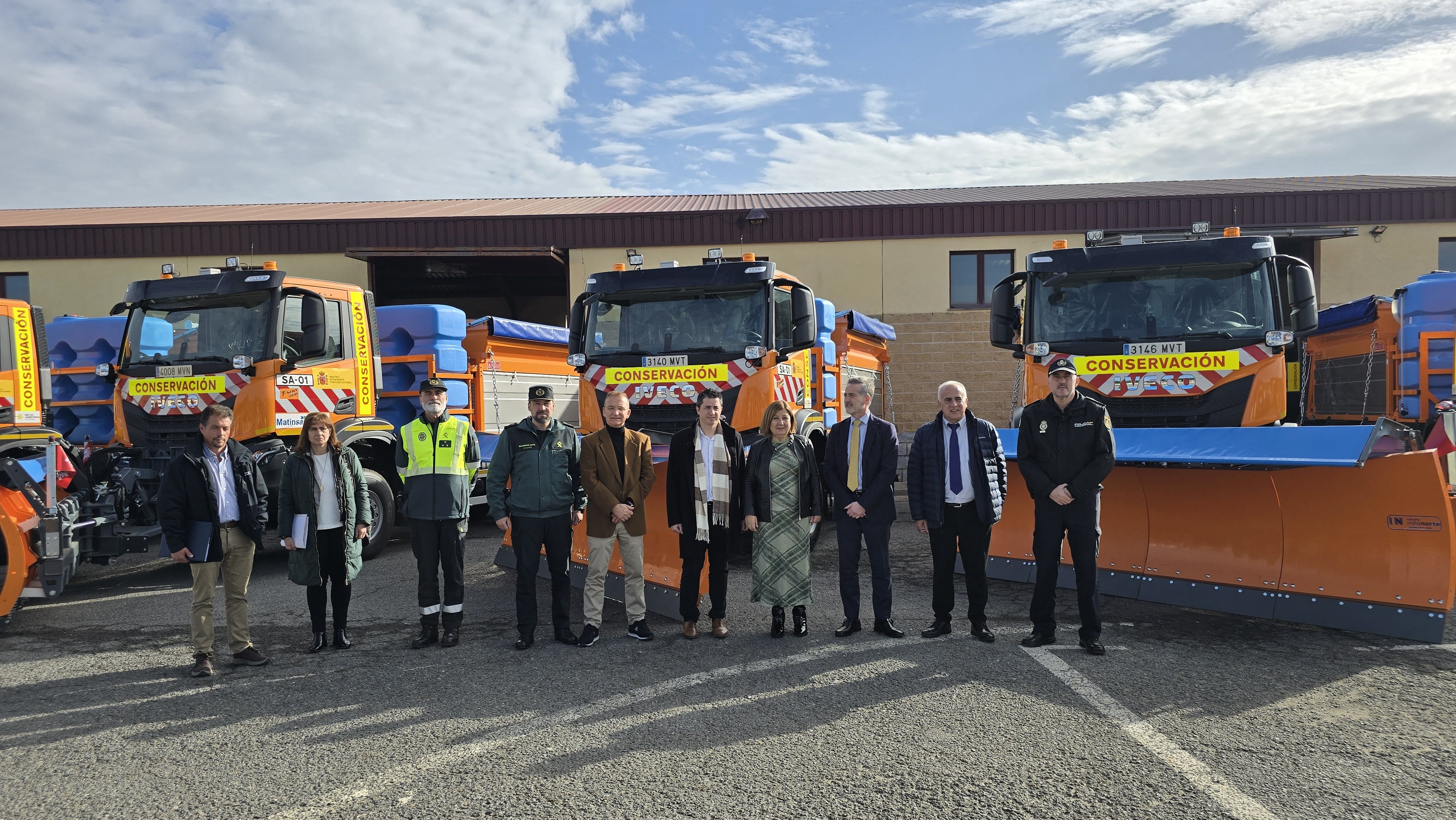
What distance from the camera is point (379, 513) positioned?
9.05 m

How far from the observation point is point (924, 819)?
3.23 m

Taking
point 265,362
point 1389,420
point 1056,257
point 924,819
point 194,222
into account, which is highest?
point 194,222

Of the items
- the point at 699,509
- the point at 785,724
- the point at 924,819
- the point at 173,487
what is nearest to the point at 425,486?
the point at 173,487

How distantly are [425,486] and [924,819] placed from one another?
3.94m

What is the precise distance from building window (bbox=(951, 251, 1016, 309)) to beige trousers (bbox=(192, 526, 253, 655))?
15182mm

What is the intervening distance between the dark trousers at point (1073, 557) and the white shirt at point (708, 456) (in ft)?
6.86

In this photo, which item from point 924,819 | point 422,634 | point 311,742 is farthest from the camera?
point 422,634

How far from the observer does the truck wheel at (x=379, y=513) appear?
8883 mm

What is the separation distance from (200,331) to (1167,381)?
28.4ft

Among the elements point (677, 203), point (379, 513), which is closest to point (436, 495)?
point (379, 513)

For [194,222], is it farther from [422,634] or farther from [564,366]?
[422,634]

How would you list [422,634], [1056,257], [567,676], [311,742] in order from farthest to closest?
[1056,257], [422,634], [567,676], [311,742]

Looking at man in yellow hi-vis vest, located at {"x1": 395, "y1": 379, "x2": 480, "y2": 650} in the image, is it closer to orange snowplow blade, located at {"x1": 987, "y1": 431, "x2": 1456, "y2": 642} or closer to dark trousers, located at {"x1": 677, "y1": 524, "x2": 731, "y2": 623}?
dark trousers, located at {"x1": 677, "y1": 524, "x2": 731, "y2": 623}

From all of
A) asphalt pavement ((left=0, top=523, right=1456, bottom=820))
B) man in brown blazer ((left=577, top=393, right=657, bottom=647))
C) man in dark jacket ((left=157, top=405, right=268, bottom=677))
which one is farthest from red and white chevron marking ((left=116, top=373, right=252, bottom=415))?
man in brown blazer ((left=577, top=393, right=657, bottom=647))
